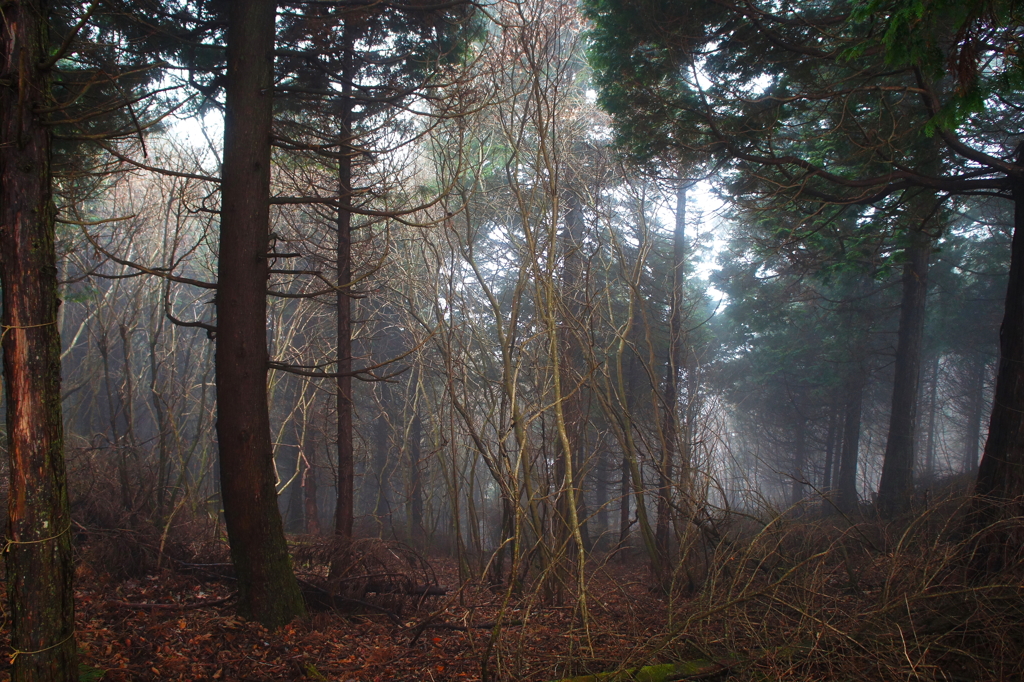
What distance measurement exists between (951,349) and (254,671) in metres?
24.1

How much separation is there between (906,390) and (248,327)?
13.4 metres

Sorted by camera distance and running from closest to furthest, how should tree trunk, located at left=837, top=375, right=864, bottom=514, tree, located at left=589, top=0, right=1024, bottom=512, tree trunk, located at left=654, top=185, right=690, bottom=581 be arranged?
Answer: tree, located at left=589, top=0, right=1024, bottom=512, tree trunk, located at left=654, top=185, right=690, bottom=581, tree trunk, located at left=837, top=375, right=864, bottom=514

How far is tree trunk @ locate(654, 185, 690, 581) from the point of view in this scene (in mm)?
9070

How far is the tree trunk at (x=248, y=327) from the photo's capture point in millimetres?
5648

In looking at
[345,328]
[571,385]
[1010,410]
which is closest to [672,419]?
[571,385]

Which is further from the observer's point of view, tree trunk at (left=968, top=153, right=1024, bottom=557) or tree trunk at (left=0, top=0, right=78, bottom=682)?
tree trunk at (left=968, top=153, right=1024, bottom=557)

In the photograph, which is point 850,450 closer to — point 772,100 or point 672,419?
point 672,419

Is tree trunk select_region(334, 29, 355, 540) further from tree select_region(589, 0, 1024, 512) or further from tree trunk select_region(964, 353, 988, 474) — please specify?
tree trunk select_region(964, 353, 988, 474)

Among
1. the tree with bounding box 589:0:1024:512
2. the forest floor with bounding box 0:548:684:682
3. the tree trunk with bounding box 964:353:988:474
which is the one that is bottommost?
the forest floor with bounding box 0:548:684:682

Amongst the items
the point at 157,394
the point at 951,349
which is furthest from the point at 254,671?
the point at 951,349

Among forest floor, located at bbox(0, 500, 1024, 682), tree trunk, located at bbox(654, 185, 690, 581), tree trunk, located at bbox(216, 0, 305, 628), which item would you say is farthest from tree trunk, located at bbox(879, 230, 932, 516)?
tree trunk, located at bbox(216, 0, 305, 628)

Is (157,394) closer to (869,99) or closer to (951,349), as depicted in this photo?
(869,99)

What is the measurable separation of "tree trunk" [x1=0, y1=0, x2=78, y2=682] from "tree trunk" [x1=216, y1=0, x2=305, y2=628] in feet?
5.48

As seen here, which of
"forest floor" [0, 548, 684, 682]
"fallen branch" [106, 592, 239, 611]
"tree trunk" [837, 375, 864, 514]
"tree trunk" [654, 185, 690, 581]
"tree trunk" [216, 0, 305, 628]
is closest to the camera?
"forest floor" [0, 548, 684, 682]
